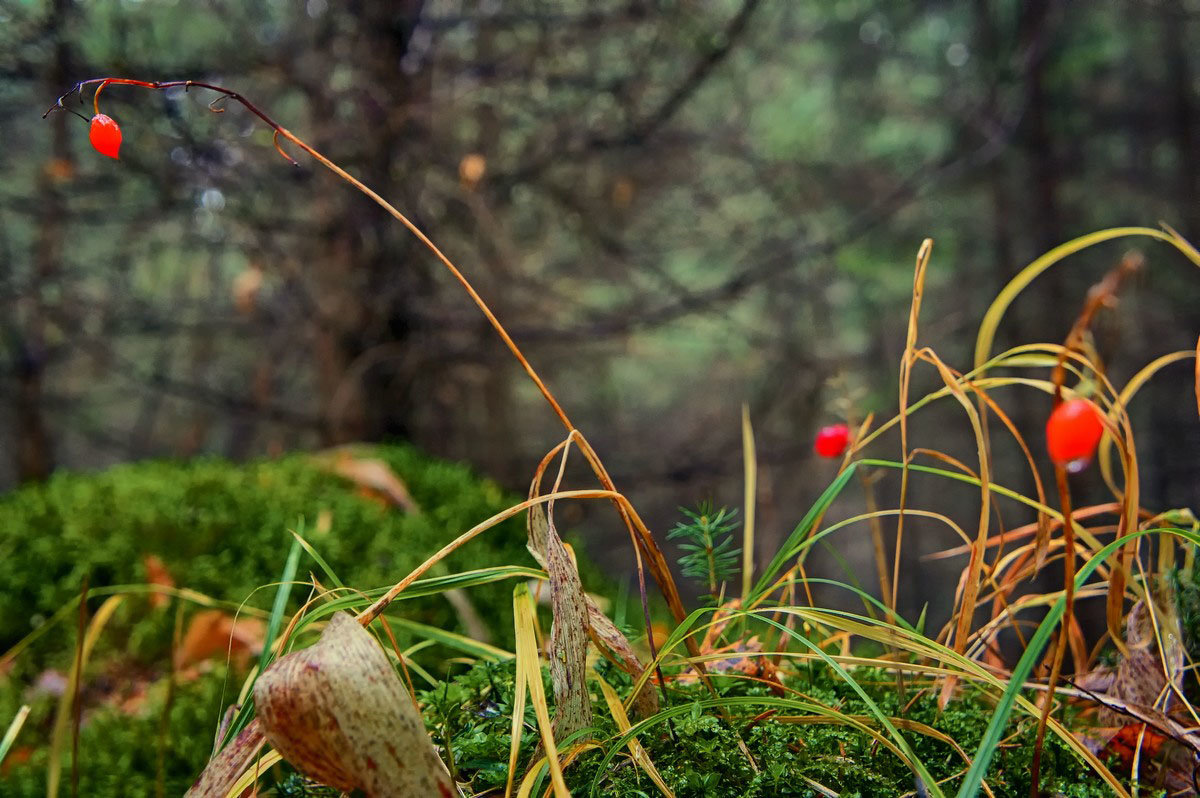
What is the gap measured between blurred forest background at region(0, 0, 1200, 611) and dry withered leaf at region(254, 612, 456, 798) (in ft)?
2.13

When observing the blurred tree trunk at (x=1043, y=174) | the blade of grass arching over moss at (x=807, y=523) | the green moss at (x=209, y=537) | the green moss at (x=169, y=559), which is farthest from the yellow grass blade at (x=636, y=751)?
the blurred tree trunk at (x=1043, y=174)

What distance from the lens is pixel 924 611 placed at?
83cm

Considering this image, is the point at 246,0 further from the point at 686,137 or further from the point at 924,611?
the point at 924,611

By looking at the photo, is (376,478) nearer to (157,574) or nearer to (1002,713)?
(157,574)

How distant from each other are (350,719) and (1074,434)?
0.56 meters

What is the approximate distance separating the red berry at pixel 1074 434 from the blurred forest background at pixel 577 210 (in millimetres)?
376

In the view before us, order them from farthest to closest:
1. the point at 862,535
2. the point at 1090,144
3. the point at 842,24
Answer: the point at 862,535 < the point at 842,24 < the point at 1090,144

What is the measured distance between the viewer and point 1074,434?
509 millimetres

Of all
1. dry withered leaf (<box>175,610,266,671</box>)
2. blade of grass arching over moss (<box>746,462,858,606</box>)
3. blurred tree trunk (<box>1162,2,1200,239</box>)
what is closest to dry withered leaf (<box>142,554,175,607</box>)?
dry withered leaf (<box>175,610,266,671</box>)

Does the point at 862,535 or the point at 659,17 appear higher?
the point at 659,17

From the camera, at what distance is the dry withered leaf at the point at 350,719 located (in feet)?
1.88

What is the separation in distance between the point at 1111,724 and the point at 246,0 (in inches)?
178

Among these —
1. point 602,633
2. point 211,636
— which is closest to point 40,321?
point 211,636

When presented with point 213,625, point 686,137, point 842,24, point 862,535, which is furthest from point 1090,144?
point 213,625
